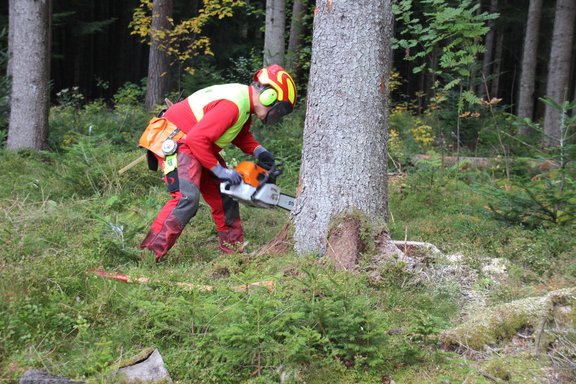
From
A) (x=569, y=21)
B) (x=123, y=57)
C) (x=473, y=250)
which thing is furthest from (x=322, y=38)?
(x=123, y=57)

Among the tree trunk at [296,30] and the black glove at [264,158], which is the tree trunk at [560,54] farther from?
the black glove at [264,158]

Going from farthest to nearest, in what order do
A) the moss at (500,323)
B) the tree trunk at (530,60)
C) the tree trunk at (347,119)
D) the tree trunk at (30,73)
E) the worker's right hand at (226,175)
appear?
the tree trunk at (530,60), the tree trunk at (30,73), the worker's right hand at (226,175), the tree trunk at (347,119), the moss at (500,323)

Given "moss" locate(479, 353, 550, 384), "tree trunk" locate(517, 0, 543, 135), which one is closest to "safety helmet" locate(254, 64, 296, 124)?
"moss" locate(479, 353, 550, 384)

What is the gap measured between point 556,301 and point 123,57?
2820cm

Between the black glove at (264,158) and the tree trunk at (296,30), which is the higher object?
the tree trunk at (296,30)

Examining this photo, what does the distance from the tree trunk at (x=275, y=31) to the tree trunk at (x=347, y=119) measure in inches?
293

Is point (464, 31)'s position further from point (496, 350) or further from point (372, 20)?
point (496, 350)

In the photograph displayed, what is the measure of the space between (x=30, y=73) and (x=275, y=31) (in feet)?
17.1

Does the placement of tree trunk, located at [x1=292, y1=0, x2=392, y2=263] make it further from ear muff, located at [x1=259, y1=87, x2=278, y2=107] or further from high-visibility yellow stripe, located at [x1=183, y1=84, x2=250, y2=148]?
high-visibility yellow stripe, located at [x1=183, y1=84, x2=250, y2=148]

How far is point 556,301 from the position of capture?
385 centimetres

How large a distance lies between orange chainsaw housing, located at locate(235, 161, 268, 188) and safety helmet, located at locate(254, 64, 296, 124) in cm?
46

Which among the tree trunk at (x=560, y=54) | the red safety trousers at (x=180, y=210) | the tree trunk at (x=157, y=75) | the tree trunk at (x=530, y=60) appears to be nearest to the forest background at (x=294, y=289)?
the red safety trousers at (x=180, y=210)

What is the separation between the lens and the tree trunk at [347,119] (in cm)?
509

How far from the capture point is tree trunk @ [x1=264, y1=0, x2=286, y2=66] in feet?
41.1
